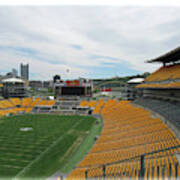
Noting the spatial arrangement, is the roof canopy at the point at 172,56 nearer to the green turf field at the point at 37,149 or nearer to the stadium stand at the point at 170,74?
the stadium stand at the point at 170,74

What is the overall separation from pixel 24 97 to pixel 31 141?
105 feet

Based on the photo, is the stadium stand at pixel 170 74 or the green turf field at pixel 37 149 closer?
the green turf field at pixel 37 149

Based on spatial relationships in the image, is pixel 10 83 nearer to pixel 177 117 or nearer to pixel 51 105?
pixel 51 105

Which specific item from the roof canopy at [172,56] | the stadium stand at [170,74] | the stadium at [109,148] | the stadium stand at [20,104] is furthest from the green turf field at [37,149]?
the stadium stand at [20,104]

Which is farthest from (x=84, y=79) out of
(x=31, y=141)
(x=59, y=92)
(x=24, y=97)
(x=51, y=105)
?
(x=31, y=141)

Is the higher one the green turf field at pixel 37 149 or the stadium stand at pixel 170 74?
the stadium stand at pixel 170 74

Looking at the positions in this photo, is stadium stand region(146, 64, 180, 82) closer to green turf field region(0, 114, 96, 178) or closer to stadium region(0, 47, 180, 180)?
stadium region(0, 47, 180, 180)

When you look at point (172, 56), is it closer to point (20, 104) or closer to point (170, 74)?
point (170, 74)

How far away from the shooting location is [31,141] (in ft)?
56.3

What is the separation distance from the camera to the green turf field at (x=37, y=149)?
11320mm

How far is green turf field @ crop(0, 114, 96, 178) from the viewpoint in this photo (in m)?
11.3

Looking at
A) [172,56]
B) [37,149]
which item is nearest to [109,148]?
[37,149]

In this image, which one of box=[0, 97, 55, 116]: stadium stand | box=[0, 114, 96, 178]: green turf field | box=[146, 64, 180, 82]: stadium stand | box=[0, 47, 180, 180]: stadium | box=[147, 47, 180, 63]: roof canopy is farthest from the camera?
box=[0, 97, 55, 116]: stadium stand

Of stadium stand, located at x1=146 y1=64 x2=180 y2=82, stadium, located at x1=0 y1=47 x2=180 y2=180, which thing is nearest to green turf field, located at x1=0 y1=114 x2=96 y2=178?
stadium, located at x1=0 y1=47 x2=180 y2=180
